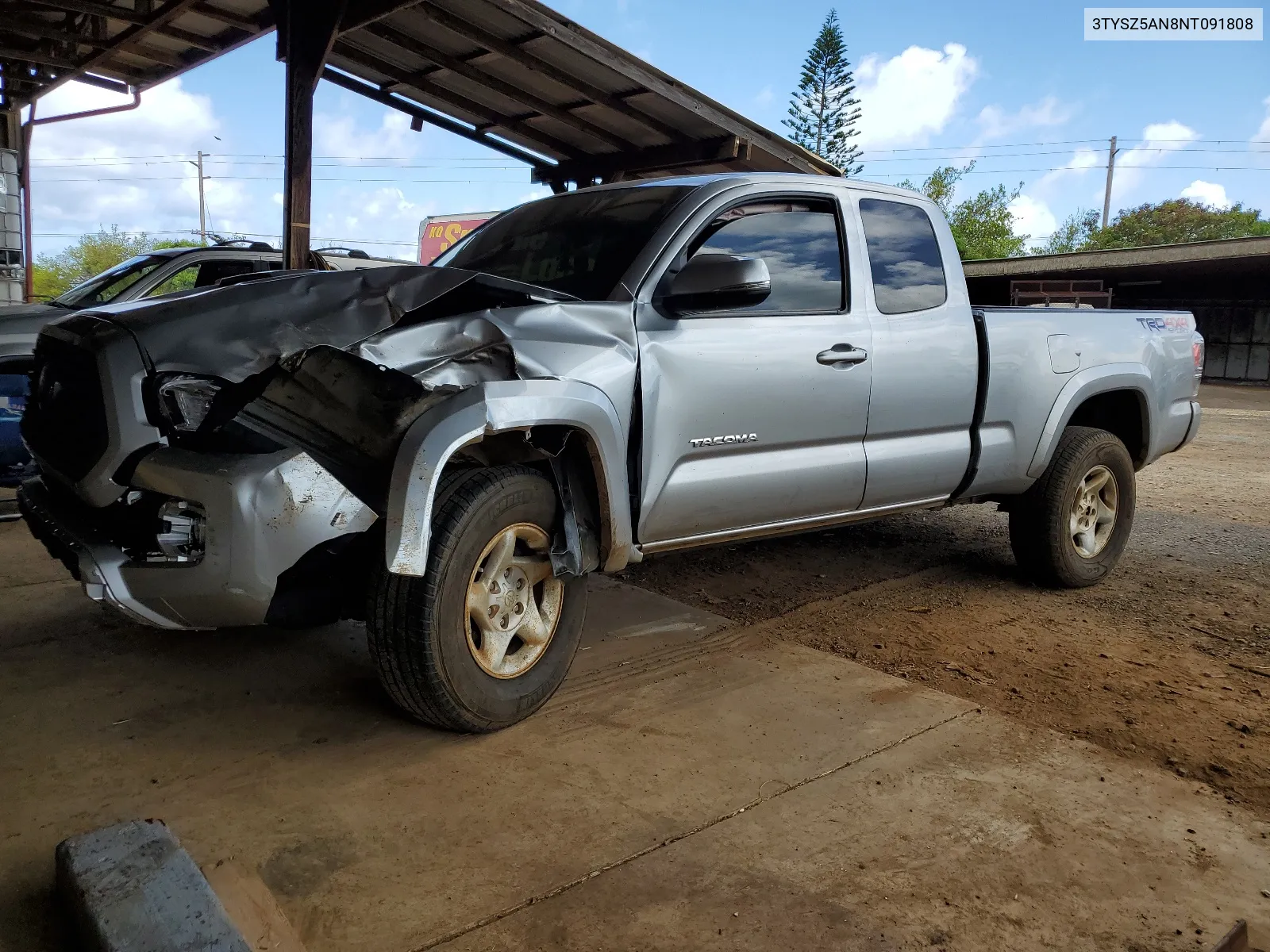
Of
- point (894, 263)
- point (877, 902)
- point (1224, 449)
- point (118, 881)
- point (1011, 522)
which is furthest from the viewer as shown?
point (1224, 449)

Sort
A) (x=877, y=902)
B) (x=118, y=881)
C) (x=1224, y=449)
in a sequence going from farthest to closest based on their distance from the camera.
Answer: (x=1224, y=449) → (x=877, y=902) → (x=118, y=881)

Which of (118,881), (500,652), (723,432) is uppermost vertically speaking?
(723,432)

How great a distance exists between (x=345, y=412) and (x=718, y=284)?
136 centimetres

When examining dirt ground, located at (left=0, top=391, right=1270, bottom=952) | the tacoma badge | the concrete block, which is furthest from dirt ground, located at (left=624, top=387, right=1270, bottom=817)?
the concrete block

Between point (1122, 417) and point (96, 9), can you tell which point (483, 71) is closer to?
point (96, 9)

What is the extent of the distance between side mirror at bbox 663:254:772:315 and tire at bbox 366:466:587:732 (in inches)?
33.5

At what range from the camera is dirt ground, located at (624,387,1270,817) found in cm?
354

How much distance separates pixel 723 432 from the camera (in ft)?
12.3

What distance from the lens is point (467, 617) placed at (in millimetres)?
3115

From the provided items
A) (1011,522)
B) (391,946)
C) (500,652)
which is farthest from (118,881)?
(1011,522)

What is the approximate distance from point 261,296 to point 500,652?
4.66 ft

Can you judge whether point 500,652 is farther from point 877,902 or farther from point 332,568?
point 877,902

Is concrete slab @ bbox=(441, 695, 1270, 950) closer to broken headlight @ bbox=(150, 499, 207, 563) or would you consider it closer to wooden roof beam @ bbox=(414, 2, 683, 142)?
broken headlight @ bbox=(150, 499, 207, 563)

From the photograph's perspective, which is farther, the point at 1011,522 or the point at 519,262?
the point at 1011,522
